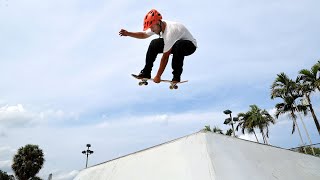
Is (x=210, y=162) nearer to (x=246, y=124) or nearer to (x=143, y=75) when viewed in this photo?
(x=143, y=75)

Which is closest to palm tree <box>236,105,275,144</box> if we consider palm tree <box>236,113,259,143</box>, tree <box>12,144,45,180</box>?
palm tree <box>236,113,259,143</box>

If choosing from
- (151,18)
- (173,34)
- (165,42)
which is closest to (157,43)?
(165,42)

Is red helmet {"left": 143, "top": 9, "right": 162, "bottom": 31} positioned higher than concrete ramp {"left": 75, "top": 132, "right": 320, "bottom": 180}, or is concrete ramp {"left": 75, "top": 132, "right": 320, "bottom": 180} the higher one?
red helmet {"left": 143, "top": 9, "right": 162, "bottom": 31}

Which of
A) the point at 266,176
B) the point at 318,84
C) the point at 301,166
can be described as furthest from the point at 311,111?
the point at 266,176

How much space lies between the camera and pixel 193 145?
5.49 metres

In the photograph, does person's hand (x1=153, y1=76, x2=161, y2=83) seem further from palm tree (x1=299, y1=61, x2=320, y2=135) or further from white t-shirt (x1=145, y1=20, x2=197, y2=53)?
palm tree (x1=299, y1=61, x2=320, y2=135)

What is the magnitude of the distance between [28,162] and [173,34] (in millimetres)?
25564

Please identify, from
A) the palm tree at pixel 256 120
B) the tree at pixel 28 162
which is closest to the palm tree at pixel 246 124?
the palm tree at pixel 256 120

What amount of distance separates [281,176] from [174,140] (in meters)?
2.19

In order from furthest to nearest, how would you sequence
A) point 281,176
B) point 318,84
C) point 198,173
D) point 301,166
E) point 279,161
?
point 318,84
point 301,166
point 279,161
point 281,176
point 198,173

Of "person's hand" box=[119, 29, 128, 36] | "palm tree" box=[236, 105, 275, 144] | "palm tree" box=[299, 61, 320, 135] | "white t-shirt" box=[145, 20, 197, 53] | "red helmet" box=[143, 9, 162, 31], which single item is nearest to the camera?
"red helmet" box=[143, 9, 162, 31]

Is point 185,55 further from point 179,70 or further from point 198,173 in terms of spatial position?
point 198,173

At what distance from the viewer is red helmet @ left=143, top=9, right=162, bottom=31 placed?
5.36 metres

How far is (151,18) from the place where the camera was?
5352 mm
